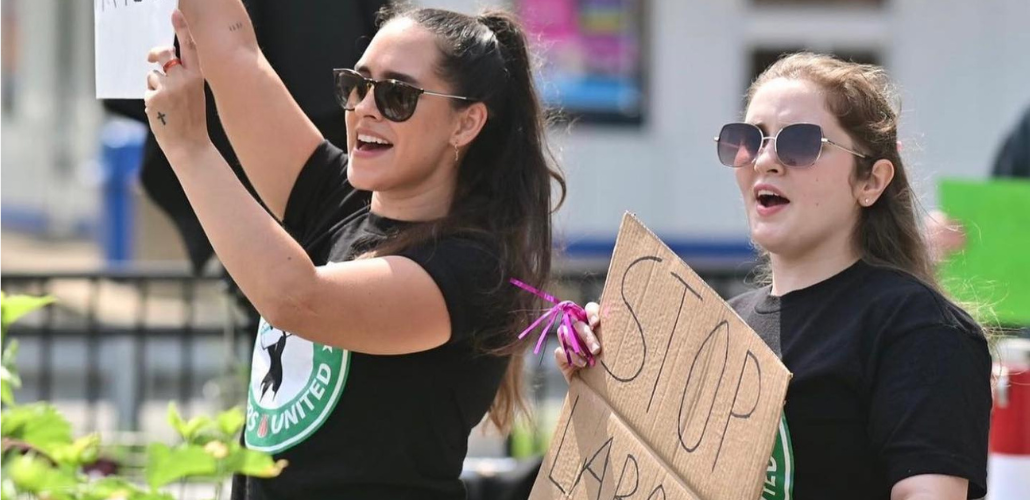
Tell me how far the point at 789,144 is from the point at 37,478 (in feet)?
3.65

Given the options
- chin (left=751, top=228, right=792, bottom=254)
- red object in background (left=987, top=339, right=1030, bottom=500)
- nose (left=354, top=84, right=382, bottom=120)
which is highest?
nose (left=354, top=84, right=382, bottom=120)

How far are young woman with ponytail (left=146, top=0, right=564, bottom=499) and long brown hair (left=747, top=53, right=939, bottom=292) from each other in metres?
0.51

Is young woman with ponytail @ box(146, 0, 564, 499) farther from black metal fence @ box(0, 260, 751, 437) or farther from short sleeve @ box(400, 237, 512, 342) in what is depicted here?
black metal fence @ box(0, 260, 751, 437)

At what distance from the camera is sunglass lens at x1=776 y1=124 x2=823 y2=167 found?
2.06 m

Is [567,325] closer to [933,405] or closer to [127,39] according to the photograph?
[933,405]

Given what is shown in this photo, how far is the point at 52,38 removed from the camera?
52.5ft

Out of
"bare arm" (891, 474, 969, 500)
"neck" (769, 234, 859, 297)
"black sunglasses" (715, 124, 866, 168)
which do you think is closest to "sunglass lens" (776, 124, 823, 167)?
"black sunglasses" (715, 124, 866, 168)

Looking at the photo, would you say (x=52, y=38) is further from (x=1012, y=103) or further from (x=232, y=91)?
(x=232, y=91)

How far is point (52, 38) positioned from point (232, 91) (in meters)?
14.2

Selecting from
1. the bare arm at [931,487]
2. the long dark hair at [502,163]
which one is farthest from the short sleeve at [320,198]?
the bare arm at [931,487]

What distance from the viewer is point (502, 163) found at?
2.57m

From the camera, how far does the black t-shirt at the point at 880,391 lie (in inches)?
74.6

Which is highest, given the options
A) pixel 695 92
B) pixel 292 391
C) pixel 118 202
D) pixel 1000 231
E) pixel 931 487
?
pixel 931 487

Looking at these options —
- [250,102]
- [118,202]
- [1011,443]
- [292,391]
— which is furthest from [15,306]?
[118,202]
